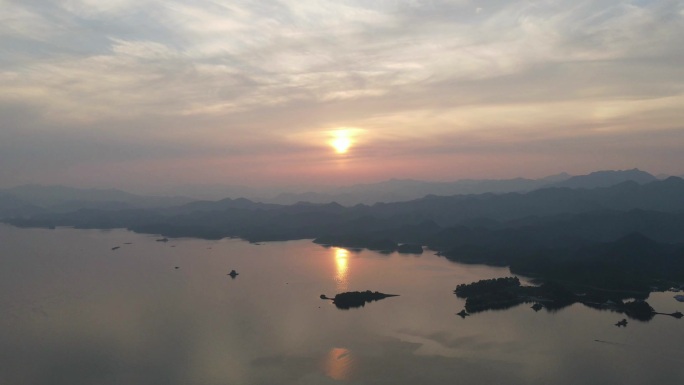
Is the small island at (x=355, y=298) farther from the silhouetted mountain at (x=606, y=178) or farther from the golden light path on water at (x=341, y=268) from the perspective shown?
the silhouetted mountain at (x=606, y=178)

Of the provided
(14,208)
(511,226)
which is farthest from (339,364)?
(14,208)

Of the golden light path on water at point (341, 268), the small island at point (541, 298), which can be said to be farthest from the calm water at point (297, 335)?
the small island at point (541, 298)

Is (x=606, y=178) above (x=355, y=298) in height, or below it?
above

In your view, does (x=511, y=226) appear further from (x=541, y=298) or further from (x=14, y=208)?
(x=14, y=208)

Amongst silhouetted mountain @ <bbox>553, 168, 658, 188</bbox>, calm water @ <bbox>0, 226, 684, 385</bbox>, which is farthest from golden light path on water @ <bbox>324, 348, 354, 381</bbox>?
silhouetted mountain @ <bbox>553, 168, 658, 188</bbox>

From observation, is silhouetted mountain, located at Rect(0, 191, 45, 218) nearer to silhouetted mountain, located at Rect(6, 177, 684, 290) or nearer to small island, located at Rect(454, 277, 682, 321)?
silhouetted mountain, located at Rect(6, 177, 684, 290)

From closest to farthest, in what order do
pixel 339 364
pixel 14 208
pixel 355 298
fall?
pixel 339 364
pixel 355 298
pixel 14 208

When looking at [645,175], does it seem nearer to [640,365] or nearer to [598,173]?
[598,173]

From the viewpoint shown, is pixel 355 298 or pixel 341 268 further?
pixel 341 268
